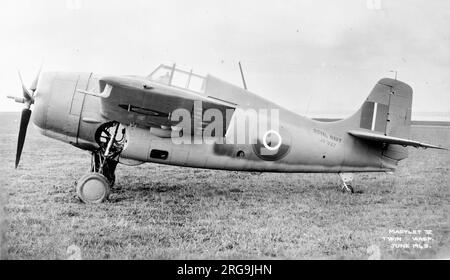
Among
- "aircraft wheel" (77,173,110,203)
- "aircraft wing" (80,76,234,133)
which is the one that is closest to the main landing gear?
"aircraft wheel" (77,173,110,203)

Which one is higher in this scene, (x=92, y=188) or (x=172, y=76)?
(x=172, y=76)

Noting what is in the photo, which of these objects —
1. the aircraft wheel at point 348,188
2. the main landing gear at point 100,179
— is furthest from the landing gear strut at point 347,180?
the main landing gear at point 100,179

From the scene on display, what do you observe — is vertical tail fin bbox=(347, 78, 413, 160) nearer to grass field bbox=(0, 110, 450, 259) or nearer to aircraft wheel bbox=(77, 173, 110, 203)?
grass field bbox=(0, 110, 450, 259)

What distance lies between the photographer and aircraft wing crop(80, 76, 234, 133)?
4559 mm

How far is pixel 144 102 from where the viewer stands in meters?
4.82

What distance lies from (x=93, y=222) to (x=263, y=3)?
3.81 metres

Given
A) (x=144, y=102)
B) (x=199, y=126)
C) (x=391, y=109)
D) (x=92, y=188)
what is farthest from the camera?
(x=391, y=109)

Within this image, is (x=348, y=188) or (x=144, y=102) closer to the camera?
(x=144, y=102)

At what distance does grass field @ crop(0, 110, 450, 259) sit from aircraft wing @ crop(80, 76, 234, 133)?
126 centimetres

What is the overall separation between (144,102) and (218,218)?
1.83 metres

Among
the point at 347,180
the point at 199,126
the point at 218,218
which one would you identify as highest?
the point at 199,126

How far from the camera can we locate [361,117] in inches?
262


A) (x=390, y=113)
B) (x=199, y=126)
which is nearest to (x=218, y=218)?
(x=199, y=126)

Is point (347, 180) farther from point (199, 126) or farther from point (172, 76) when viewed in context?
point (172, 76)
